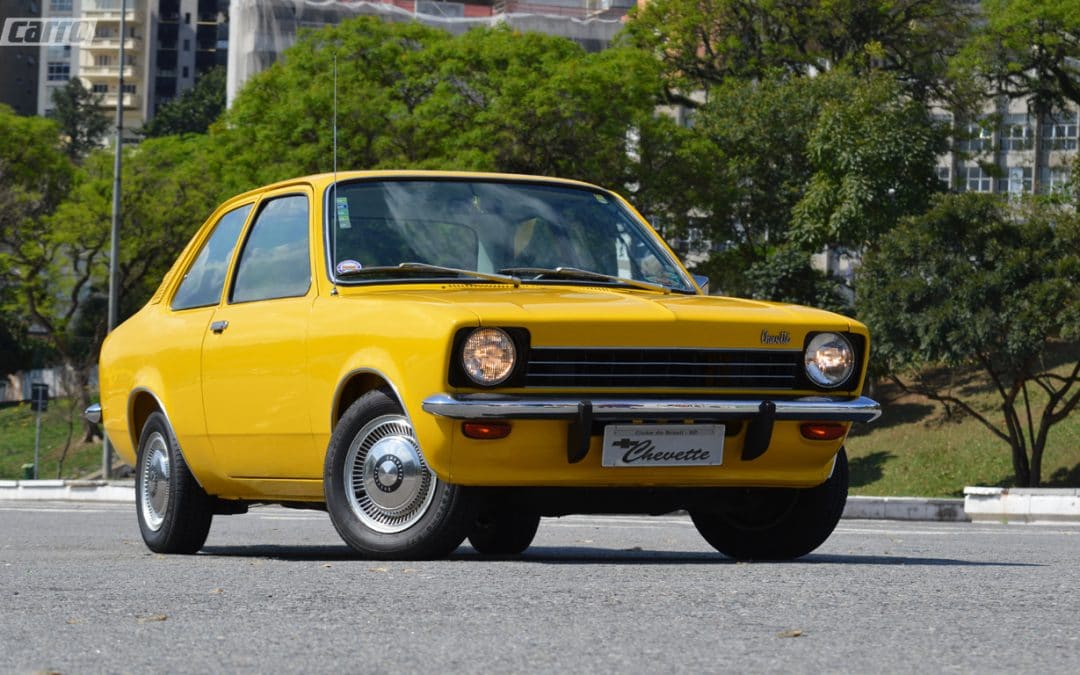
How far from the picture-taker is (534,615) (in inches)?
217

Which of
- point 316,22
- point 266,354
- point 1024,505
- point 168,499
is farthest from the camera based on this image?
point 316,22

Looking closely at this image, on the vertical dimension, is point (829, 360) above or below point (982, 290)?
below

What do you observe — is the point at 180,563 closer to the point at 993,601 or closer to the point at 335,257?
the point at 335,257

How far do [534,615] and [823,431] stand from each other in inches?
110

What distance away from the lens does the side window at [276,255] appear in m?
8.73

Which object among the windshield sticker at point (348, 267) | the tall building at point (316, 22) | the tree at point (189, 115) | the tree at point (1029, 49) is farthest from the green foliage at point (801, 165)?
the tree at point (189, 115)

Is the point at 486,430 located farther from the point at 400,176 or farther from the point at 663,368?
the point at 400,176

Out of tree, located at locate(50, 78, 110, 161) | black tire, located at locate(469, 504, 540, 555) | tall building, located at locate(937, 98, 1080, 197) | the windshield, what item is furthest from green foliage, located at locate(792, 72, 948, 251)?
tree, located at locate(50, 78, 110, 161)

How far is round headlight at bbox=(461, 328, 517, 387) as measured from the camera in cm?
740

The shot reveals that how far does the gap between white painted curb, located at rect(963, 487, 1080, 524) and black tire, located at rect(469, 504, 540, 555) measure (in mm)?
16404

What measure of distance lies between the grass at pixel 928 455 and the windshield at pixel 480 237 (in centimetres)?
3338

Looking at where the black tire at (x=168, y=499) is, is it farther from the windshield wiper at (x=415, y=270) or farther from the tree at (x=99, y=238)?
the tree at (x=99, y=238)

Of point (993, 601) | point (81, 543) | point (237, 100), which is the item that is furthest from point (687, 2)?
point (993, 601)

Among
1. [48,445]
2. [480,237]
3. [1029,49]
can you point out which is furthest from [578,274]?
[48,445]
